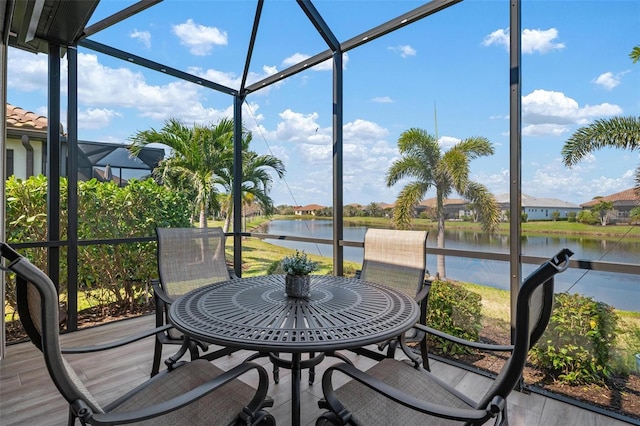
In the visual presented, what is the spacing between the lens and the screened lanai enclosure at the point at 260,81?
8.46 feet

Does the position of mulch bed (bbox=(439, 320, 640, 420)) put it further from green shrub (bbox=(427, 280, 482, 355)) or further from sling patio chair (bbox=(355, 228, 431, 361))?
sling patio chair (bbox=(355, 228, 431, 361))

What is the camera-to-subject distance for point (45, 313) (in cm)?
103

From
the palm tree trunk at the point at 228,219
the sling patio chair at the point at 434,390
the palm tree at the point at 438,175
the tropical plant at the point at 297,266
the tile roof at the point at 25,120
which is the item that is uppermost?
the tile roof at the point at 25,120

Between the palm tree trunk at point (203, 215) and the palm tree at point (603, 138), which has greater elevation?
the palm tree at point (603, 138)

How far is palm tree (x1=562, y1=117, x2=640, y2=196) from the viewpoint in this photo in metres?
2.28

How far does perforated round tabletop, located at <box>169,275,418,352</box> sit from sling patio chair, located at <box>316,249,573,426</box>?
0.18 metres

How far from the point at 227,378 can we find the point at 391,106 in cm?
341

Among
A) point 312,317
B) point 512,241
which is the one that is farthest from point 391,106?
point 312,317

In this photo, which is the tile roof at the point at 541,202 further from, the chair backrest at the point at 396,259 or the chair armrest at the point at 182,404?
the chair armrest at the point at 182,404

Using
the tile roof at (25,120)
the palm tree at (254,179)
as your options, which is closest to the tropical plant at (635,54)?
the palm tree at (254,179)

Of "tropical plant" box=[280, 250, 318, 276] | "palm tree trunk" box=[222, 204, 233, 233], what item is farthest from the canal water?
"palm tree trunk" box=[222, 204, 233, 233]

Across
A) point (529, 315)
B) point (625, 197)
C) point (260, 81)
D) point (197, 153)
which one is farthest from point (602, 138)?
point (197, 153)

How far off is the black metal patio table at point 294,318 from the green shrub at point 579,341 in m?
1.46

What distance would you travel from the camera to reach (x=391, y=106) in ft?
12.6
